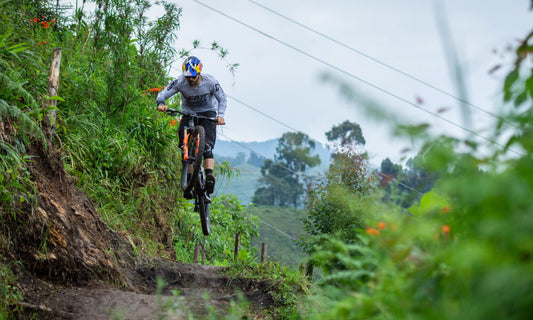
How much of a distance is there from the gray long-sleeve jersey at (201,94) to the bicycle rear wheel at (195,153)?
429 millimetres

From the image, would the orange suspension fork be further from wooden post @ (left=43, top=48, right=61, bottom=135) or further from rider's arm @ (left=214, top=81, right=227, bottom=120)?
wooden post @ (left=43, top=48, right=61, bottom=135)

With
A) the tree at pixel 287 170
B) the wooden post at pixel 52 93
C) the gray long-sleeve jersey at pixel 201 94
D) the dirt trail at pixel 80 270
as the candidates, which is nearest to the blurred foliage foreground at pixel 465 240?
the dirt trail at pixel 80 270

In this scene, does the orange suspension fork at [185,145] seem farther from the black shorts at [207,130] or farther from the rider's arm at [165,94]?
the rider's arm at [165,94]

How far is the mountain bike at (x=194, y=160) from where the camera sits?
5.78 metres

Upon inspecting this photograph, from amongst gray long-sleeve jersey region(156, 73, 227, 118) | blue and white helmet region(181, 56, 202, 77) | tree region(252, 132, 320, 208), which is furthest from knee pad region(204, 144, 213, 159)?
tree region(252, 132, 320, 208)

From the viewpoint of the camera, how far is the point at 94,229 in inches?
190

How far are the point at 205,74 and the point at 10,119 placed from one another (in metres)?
2.84

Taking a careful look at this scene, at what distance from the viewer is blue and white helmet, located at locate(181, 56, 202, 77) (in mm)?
6004

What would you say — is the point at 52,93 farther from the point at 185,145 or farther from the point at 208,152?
the point at 208,152

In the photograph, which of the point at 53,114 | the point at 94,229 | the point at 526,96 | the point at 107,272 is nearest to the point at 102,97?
the point at 53,114

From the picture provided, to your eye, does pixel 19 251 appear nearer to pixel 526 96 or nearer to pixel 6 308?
pixel 6 308

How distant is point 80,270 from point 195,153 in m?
2.13

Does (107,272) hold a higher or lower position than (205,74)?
lower

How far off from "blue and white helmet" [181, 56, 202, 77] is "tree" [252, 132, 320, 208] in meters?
14.9
